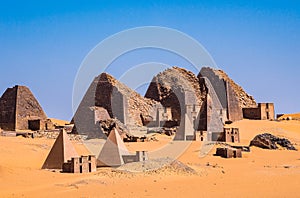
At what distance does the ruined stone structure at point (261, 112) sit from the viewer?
151 feet

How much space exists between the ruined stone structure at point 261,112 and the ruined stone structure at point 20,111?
66.2ft

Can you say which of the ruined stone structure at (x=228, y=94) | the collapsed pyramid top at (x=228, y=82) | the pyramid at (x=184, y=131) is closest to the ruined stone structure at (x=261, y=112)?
the ruined stone structure at (x=228, y=94)

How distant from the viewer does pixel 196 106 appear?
46688 millimetres

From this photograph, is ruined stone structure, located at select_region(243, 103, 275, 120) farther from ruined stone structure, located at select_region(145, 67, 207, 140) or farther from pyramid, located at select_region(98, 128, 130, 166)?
pyramid, located at select_region(98, 128, 130, 166)

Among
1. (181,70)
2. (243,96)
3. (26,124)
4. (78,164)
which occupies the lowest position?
(78,164)

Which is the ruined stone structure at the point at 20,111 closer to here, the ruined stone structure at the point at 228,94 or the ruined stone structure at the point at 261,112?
the ruined stone structure at the point at 228,94

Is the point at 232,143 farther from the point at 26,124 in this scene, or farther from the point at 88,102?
the point at 88,102

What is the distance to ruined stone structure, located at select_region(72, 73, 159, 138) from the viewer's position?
45.1 meters

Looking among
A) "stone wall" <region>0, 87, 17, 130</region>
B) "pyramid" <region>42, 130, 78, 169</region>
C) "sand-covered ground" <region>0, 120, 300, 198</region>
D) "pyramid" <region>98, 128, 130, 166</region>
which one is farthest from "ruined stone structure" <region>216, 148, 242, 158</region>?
"stone wall" <region>0, 87, 17, 130</region>

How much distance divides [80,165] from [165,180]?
3.34 metres

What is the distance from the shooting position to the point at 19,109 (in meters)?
34.8

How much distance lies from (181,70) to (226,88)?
385 inches

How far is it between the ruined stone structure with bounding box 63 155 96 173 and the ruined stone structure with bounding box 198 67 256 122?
1186 inches

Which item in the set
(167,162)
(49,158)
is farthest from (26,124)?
(167,162)
